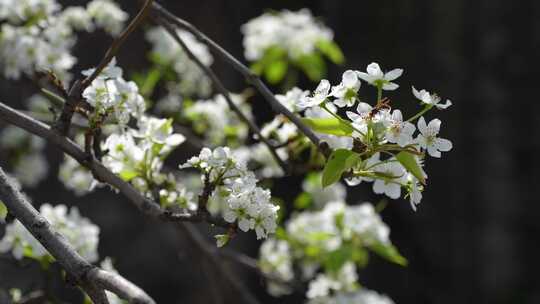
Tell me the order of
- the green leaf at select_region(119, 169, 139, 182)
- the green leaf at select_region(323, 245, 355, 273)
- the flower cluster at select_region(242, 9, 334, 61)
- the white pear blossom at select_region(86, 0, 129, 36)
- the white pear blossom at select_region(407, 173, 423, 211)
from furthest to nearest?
the flower cluster at select_region(242, 9, 334, 61)
the white pear blossom at select_region(86, 0, 129, 36)
the green leaf at select_region(323, 245, 355, 273)
the green leaf at select_region(119, 169, 139, 182)
the white pear blossom at select_region(407, 173, 423, 211)

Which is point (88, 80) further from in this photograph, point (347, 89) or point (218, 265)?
point (218, 265)

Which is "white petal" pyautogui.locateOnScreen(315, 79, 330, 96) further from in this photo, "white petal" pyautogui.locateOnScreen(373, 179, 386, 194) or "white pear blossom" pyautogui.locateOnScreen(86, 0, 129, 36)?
"white pear blossom" pyautogui.locateOnScreen(86, 0, 129, 36)

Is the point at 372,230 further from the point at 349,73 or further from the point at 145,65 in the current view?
the point at 145,65

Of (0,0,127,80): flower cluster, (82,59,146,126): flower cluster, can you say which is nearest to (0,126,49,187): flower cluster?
(0,0,127,80): flower cluster

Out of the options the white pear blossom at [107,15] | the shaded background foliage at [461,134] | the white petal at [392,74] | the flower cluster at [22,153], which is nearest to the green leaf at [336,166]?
the white petal at [392,74]

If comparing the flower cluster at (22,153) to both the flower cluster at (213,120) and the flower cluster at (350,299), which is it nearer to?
the flower cluster at (213,120)

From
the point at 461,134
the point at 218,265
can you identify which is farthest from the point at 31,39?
the point at 461,134
